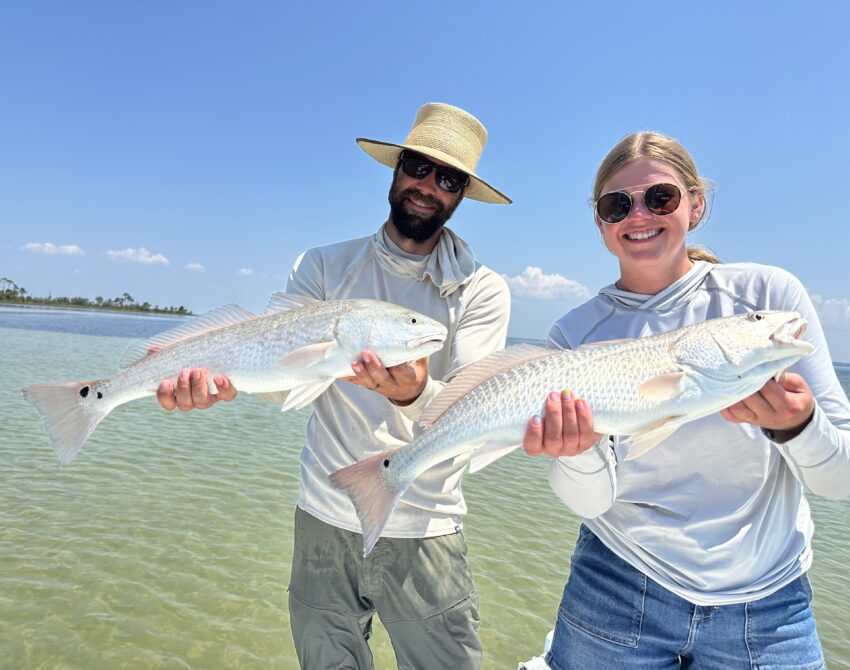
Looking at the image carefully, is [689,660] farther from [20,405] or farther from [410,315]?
[20,405]

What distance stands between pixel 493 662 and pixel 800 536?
3.91 metres

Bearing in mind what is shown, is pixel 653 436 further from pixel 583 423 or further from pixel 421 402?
pixel 421 402

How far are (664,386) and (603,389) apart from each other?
262 millimetres

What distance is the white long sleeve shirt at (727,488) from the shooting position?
234cm

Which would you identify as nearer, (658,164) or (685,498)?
(685,498)

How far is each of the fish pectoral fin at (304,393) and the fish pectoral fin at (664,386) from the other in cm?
170

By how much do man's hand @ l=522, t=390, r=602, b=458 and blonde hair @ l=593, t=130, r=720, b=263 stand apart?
1.23 meters

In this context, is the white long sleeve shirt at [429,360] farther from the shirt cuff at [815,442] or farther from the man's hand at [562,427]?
the shirt cuff at [815,442]

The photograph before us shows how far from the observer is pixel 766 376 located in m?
2.26

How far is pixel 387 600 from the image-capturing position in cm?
326

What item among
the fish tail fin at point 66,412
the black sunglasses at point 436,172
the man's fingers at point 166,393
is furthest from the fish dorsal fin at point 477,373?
the fish tail fin at point 66,412

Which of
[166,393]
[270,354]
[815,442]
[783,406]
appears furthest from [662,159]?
[166,393]

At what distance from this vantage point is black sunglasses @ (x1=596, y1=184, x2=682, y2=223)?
9.16 feet

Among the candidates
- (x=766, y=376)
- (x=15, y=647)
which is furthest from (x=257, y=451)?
(x=766, y=376)
